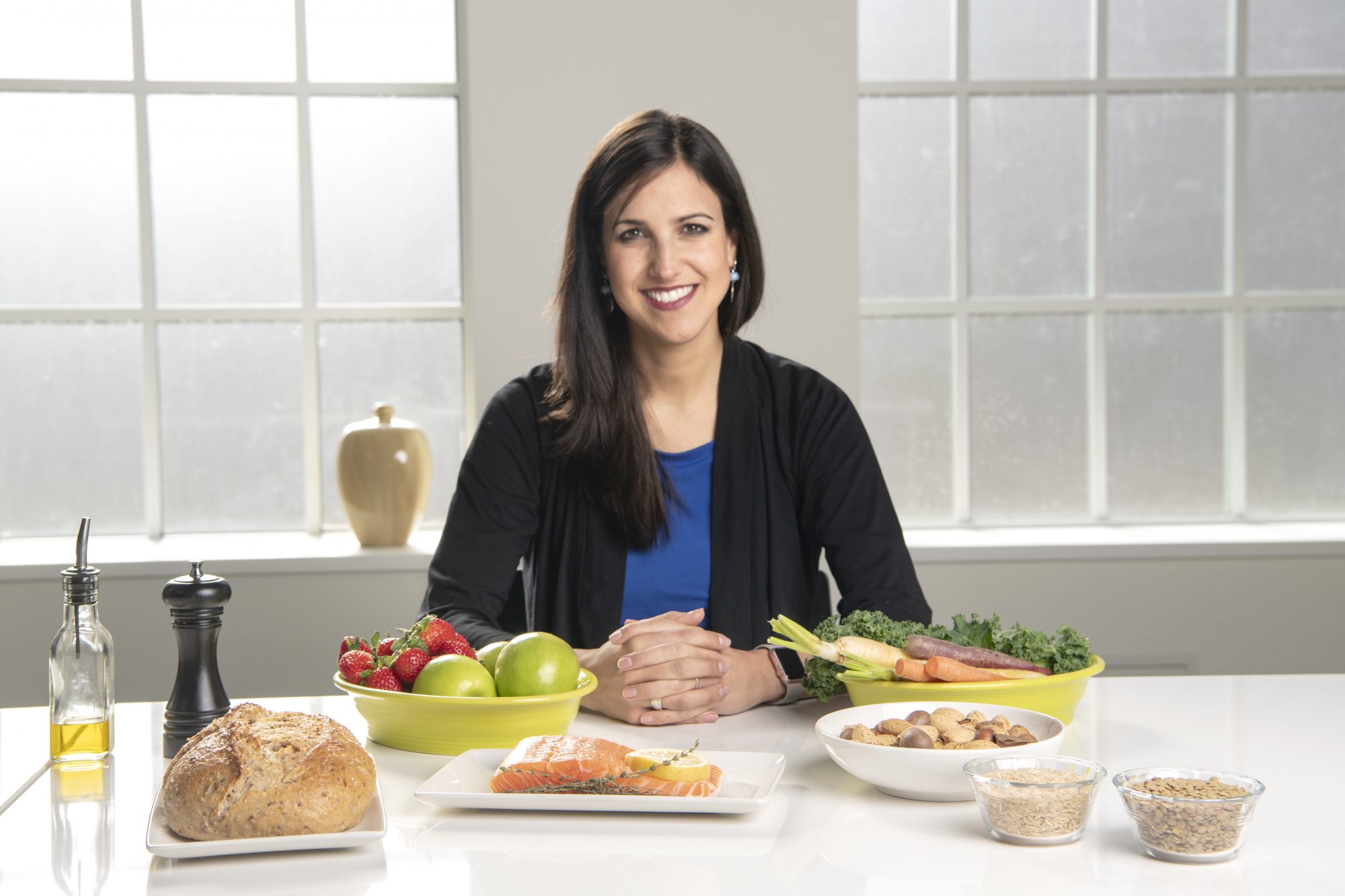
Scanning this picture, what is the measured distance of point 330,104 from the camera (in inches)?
134

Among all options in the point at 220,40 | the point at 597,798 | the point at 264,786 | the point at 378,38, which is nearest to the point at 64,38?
the point at 220,40

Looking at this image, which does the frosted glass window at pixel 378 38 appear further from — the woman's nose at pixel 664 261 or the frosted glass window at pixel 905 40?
the woman's nose at pixel 664 261

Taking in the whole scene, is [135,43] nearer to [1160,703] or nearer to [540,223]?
[540,223]

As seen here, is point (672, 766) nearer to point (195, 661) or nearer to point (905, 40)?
point (195, 661)

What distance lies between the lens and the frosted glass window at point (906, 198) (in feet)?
11.5

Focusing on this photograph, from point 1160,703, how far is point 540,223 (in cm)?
215

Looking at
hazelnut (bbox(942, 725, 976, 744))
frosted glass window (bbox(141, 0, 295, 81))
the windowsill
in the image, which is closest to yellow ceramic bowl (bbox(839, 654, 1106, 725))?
hazelnut (bbox(942, 725, 976, 744))

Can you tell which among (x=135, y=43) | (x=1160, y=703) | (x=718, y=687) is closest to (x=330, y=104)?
(x=135, y=43)

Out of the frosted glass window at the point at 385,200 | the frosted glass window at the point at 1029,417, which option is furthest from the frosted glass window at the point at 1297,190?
the frosted glass window at the point at 385,200

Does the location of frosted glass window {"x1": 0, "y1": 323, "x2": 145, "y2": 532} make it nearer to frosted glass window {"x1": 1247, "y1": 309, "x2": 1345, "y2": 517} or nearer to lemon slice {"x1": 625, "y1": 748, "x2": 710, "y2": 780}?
lemon slice {"x1": 625, "y1": 748, "x2": 710, "y2": 780}

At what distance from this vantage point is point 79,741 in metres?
1.30

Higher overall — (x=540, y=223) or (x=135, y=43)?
(x=135, y=43)

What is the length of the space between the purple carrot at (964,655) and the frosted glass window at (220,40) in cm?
276

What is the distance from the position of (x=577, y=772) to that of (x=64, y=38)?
313cm
